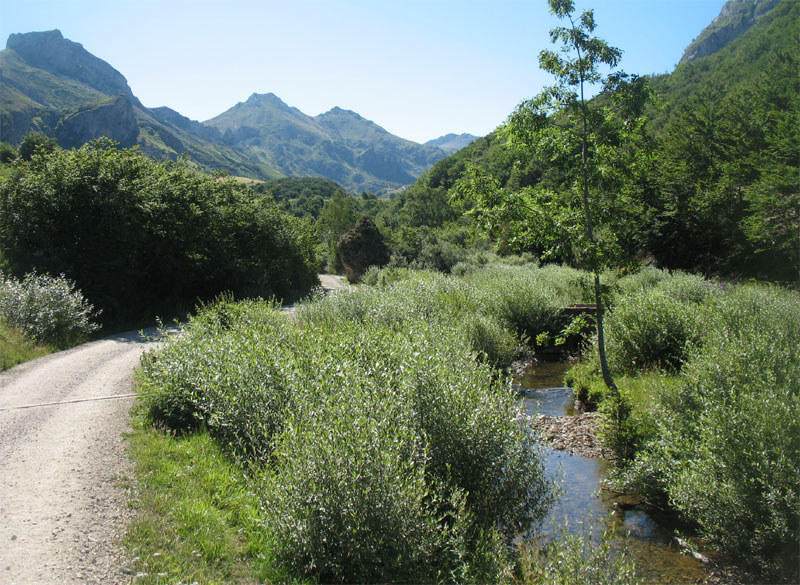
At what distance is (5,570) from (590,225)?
37.7 ft

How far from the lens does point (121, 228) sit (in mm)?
17125

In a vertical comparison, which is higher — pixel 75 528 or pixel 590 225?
pixel 590 225

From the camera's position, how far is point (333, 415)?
577 cm

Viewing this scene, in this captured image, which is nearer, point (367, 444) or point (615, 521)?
point (367, 444)

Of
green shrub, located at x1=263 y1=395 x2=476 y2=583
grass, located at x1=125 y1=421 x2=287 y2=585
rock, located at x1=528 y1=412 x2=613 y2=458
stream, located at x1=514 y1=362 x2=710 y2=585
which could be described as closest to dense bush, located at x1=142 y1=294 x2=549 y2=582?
green shrub, located at x1=263 y1=395 x2=476 y2=583

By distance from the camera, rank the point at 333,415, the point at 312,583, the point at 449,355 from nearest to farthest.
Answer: the point at 312,583
the point at 333,415
the point at 449,355

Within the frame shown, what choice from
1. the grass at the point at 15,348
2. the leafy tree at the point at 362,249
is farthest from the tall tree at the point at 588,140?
the leafy tree at the point at 362,249

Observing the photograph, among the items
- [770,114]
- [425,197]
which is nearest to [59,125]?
[425,197]

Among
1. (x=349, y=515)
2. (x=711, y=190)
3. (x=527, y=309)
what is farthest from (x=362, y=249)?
(x=349, y=515)

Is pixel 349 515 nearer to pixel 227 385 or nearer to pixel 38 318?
pixel 227 385

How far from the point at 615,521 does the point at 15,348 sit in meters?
13.9

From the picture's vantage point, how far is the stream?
6430 mm

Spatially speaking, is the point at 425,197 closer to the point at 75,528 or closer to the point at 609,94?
the point at 609,94

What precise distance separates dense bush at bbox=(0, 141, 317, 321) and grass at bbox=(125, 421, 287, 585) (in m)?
12.4
